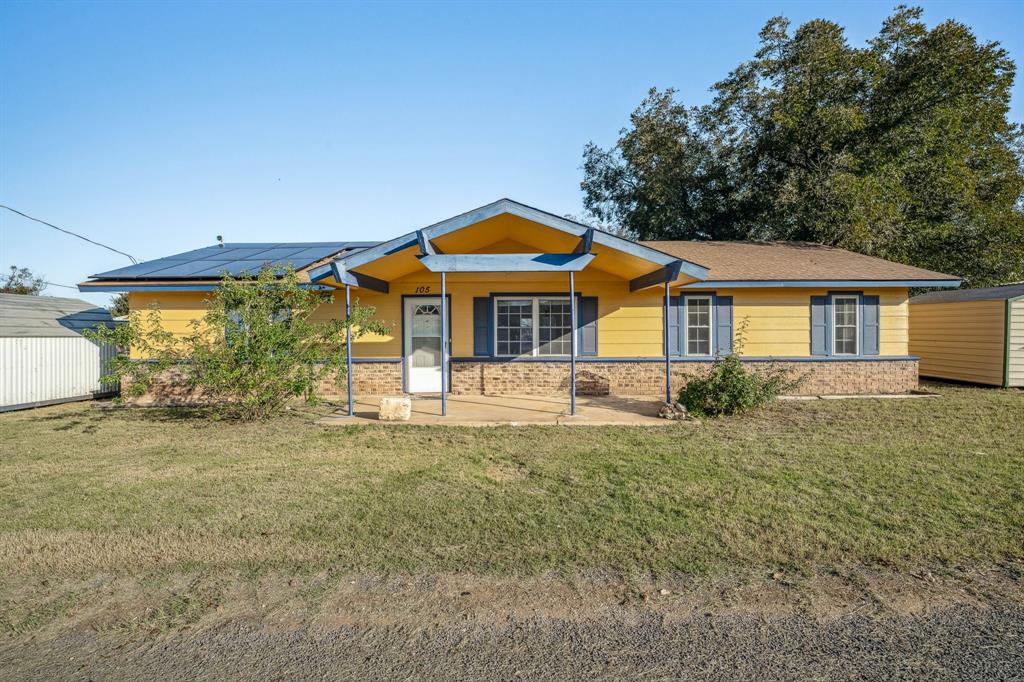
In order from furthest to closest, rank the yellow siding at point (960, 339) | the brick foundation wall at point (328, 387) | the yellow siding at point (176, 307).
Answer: the yellow siding at point (960, 339)
the yellow siding at point (176, 307)
the brick foundation wall at point (328, 387)

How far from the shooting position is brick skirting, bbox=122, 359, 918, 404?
12.3m

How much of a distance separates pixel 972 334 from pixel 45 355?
2108 cm

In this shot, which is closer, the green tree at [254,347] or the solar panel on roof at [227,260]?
the green tree at [254,347]

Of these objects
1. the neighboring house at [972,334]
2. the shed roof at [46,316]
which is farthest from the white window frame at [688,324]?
the shed roof at [46,316]

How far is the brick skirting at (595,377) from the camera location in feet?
40.4

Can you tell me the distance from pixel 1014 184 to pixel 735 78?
392 inches

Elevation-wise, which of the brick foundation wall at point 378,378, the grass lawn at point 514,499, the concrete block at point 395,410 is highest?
the brick foundation wall at point 378,378

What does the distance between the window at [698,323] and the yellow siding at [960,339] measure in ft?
22.2

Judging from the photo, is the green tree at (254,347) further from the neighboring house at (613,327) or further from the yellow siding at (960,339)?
the yellow siding at (960,339)

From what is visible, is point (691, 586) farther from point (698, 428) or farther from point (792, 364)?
point (792, 364)

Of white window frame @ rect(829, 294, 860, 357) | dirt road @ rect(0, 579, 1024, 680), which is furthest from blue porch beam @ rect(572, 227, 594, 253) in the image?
white window frame @ rect(829, 294, 860, 357)

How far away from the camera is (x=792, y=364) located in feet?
40.8

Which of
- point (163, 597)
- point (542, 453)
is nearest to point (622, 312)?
point (542, 453)

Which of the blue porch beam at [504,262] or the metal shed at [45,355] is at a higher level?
the blue porch beam at [504,262]
